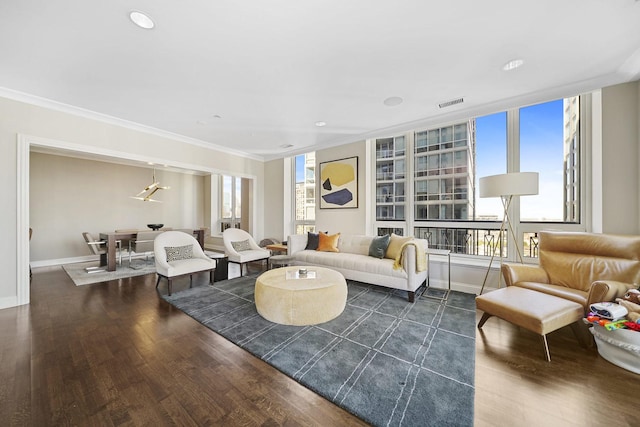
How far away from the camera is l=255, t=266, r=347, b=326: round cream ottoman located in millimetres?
2400

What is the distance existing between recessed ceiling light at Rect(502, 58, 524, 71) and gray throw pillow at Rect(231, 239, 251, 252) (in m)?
4.59

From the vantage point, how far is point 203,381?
5.37 feet

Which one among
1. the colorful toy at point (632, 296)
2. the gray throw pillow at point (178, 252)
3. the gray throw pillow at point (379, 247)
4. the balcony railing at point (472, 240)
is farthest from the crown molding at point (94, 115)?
the colorful toy at point (632, 296)

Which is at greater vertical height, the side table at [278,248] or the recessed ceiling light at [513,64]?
the recessed ceiling light at [513,64]

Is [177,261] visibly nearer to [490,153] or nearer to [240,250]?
[240,250]

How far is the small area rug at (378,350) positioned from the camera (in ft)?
4.71

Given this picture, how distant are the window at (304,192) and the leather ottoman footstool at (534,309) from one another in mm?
3880

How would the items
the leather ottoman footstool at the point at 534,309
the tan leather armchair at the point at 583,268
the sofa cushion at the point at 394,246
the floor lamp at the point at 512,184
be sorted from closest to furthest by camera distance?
the leather ottoman footstool at the point at 534,309
the tan leather armchair at the point at 583,268
the floor lamp at the point at 512,184
the sofa cushion at the point at 394,246

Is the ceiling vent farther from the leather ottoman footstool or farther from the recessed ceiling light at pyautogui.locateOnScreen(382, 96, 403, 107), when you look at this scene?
the leather ottoman footstool

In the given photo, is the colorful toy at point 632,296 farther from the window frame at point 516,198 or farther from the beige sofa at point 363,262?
the beige sofa at point 363,262

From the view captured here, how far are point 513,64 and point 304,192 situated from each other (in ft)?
14.2

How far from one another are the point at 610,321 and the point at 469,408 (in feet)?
4.67

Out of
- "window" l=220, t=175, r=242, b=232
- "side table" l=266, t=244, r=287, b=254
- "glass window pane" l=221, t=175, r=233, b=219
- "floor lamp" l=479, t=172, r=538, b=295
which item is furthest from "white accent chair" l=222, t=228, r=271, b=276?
"floor lamp" l=479, t=172, r=538, b=295

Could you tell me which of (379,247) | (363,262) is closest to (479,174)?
(379,247)
